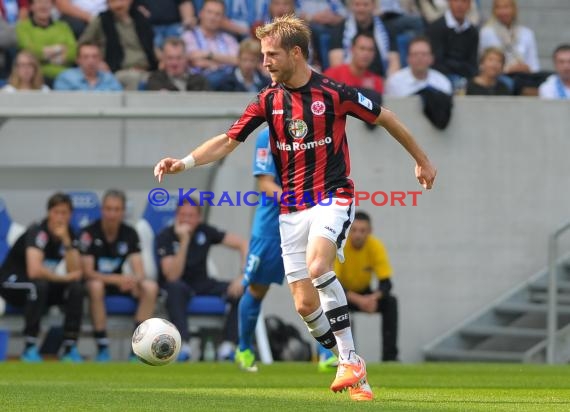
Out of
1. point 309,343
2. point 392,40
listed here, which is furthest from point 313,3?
point 309,343

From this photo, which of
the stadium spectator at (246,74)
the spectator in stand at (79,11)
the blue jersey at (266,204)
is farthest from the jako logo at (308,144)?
the spectator in stand at (79,11)

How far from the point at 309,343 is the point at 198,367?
2.56 meters

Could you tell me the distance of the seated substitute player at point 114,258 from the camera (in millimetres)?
13250

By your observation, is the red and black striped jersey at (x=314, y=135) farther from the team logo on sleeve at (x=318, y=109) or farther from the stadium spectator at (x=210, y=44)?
the stadium spectator at (x=210, y=44)

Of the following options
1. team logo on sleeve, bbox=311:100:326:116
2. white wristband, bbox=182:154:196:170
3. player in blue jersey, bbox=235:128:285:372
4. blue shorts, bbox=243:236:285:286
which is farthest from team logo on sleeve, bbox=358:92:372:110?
blue shorts, bbox=243:236:285:286

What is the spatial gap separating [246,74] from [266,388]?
6.80 m

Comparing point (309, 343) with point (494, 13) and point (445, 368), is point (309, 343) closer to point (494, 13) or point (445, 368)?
point (445, 368)

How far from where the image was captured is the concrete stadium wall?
1473 cm

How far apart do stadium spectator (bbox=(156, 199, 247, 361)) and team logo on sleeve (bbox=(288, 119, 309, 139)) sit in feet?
18.2

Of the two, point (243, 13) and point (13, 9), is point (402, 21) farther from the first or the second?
point (13, 9)

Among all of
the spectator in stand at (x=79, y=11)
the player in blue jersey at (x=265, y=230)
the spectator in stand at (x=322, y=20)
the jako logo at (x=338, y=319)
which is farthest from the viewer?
the spectator in stand at (x=322, y=20)

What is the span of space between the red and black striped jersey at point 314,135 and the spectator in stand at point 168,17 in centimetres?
790

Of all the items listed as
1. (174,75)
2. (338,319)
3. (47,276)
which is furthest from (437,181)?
(338,319)

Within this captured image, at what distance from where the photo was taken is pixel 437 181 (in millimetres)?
15469
